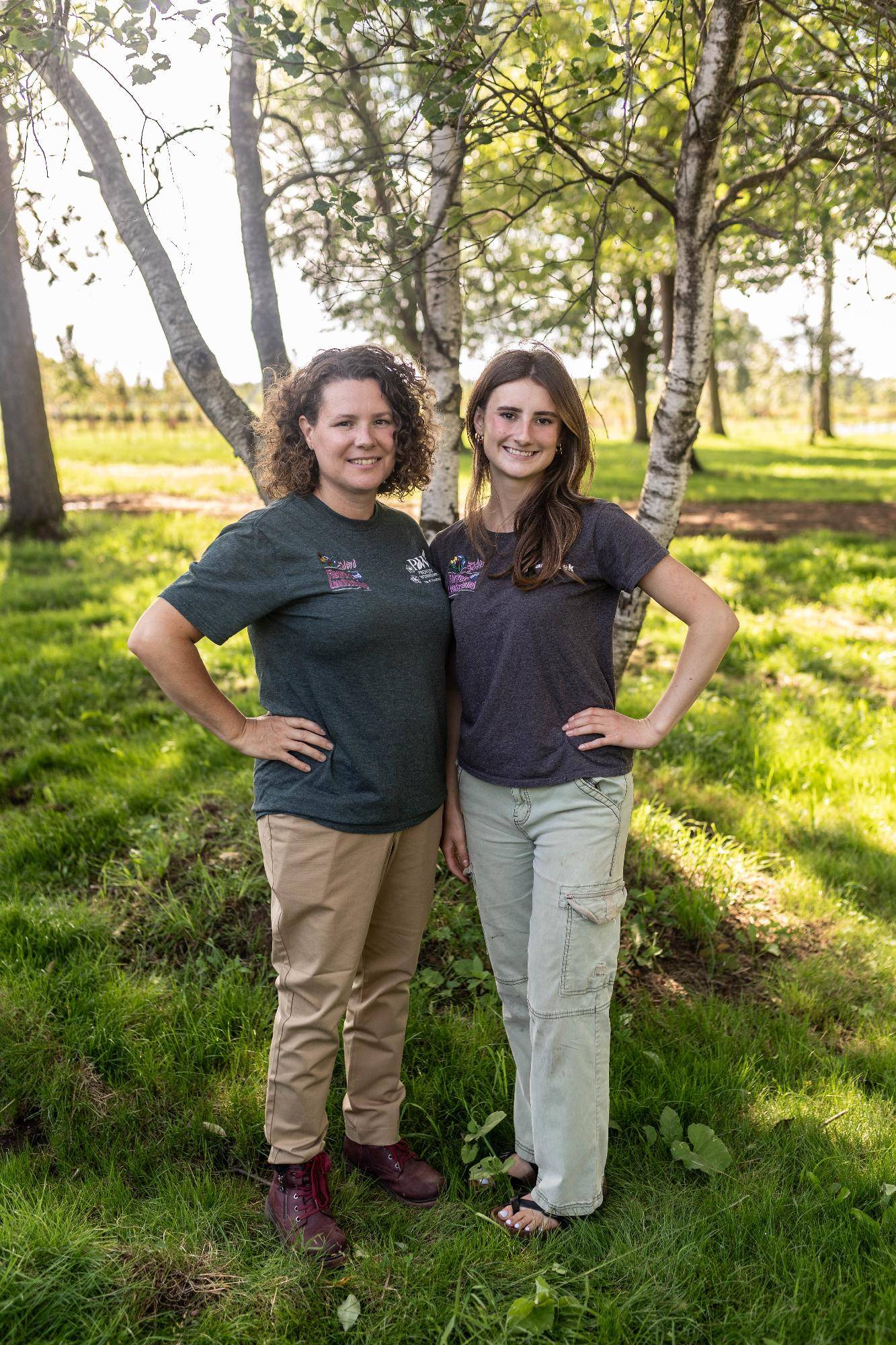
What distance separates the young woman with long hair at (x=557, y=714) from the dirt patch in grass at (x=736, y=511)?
902cm

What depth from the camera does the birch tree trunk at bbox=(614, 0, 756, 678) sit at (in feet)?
11.2

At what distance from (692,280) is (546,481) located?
5.47 ft

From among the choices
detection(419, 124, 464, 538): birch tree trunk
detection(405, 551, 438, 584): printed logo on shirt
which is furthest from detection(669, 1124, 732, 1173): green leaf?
detection(419, 124, 464, 538): birch tree trunk

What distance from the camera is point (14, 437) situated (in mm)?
10891

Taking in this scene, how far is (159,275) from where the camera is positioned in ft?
12.4

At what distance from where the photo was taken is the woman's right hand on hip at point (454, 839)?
2.86 metres

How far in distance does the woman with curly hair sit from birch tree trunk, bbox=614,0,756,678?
1.57 m

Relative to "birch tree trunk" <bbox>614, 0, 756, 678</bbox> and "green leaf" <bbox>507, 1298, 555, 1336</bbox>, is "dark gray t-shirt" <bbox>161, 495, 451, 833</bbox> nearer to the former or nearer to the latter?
"green leaf" <bbox>507, 1298, 555, 1336</bbox>

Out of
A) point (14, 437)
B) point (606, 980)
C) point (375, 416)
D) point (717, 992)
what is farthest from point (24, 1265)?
point (14, 437)

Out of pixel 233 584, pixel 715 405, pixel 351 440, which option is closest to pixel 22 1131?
pixel 233 584

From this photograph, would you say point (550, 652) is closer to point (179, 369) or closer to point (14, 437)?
point (179, 369)

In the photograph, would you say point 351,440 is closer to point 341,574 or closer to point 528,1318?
point 341,574

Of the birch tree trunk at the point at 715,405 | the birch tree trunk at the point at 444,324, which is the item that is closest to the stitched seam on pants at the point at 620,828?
the birch tree trunk at the point at 444,324

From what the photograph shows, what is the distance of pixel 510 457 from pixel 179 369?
6.57ft
